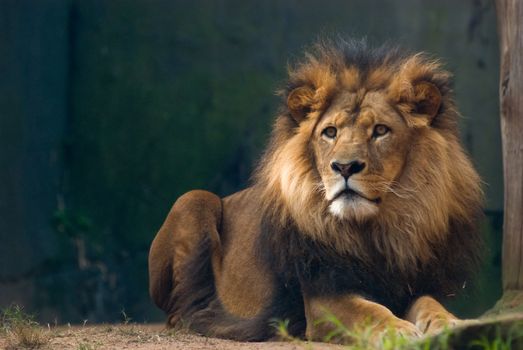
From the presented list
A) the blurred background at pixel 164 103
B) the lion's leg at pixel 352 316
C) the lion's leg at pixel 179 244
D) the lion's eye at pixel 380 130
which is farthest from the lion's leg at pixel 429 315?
the blurred background at pixel 164 103

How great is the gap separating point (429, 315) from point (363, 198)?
0.66 metres

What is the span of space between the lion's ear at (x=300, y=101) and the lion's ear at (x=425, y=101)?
1.82ft

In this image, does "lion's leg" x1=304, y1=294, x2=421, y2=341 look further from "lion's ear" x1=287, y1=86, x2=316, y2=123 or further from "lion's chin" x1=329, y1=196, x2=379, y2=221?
"lion's ear" x1=287, y1=86, x2=316, y2=123

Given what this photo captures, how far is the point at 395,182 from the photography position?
5293mm

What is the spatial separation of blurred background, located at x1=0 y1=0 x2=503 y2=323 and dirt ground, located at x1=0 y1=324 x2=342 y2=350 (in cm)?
320

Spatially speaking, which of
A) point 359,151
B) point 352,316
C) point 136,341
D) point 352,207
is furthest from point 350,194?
point 136,341

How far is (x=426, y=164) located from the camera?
5.36 m

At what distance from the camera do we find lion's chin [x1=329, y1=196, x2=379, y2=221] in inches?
202

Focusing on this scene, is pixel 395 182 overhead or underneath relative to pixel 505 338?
overhead

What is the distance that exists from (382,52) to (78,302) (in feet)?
15.2

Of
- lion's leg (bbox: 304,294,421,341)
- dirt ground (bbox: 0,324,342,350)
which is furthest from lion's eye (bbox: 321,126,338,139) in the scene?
dirt ground (bbox: 0,324,342,350)

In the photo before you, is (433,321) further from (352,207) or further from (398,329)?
(352,207)

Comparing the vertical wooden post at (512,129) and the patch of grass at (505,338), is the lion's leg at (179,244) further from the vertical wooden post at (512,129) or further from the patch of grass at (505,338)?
the patch of grass at (505,338)

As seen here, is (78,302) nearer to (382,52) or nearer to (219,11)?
(219,11)
